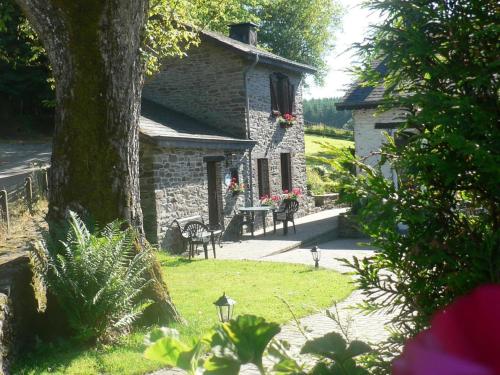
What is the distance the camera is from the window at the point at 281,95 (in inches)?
870

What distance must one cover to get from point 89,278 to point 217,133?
13.0 m

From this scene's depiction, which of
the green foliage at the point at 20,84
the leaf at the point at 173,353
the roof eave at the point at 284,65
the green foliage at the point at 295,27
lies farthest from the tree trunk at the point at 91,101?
the green foliage at the point at 295,27

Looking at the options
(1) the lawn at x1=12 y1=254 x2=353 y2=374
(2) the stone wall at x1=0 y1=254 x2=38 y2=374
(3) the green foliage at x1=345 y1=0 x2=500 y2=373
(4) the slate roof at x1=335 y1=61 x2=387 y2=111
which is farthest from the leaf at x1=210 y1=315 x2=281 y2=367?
(4) the slate roof at x1=335 y1=61 x2=387 y2=111

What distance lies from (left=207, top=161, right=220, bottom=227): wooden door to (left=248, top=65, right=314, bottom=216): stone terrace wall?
2330 millimetres

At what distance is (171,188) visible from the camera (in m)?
15.6

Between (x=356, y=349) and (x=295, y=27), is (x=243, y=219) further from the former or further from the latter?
(x=295, y=27)

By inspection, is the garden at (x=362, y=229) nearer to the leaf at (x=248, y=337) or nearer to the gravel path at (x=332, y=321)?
the leaf at (x=248, y=337)

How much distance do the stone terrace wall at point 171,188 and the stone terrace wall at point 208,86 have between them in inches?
90.4

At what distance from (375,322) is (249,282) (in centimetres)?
324

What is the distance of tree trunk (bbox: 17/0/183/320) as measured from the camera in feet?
22.6

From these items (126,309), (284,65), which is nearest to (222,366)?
(126,309)

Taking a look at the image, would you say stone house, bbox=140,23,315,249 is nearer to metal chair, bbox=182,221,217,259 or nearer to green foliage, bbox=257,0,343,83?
metal chair, bbox=182,221,217,259

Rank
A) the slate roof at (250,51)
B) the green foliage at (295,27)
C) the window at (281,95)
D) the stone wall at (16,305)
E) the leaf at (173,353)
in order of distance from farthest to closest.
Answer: the green foliage at (295,27)
the window at (281,95)
the slate roof at (250,51)
the stone wall at (16,305)
the leaf at (173,353)

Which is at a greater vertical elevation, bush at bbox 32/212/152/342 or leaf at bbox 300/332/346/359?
leaf at bbox 300/332/346/359
